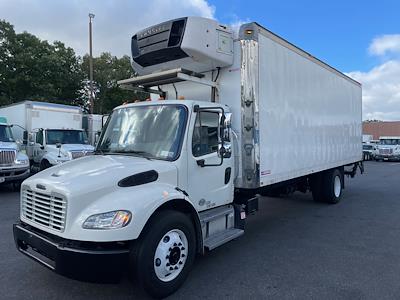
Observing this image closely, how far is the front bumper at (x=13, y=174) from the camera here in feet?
38.8

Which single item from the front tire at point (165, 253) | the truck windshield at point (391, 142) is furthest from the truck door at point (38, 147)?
the truck windshield at point (391, 142)

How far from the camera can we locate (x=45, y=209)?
400cm

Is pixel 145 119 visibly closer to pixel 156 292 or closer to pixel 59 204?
pixel 59 204

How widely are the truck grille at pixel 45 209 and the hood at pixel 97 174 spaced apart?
12 cm

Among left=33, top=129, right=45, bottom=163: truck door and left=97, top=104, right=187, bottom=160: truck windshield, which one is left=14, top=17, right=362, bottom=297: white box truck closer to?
left=97, top=104, right=187, bottom=160: truck windshield

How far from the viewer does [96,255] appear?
3.58 meters

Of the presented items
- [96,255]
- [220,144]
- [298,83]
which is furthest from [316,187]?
[96,255]

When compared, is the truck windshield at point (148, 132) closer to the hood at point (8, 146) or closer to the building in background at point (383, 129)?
the hood at point (8, 146)

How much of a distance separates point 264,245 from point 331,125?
14.7ft

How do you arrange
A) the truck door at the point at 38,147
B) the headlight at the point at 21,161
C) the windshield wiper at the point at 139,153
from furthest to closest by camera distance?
the truck door at the point at 38,147 → the headlight at the point at 21,161 → the windshield wiper at the point at 139,153

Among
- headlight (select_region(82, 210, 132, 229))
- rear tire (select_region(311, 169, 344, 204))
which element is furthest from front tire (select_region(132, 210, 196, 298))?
rear tire (select_region(311, 169, 344, 204))

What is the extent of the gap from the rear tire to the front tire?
20.5ft

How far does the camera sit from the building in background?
64625 millimetres

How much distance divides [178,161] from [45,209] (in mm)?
1657
